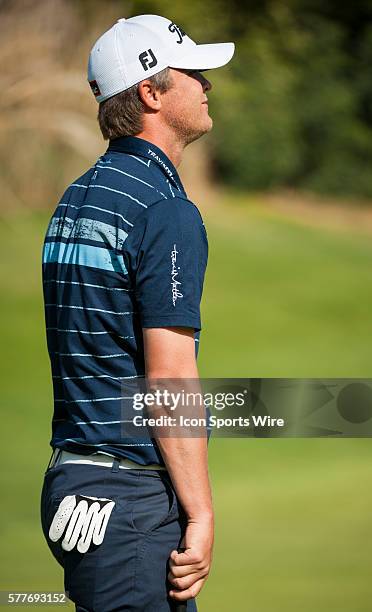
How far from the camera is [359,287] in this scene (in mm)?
12859

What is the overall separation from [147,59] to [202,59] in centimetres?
11

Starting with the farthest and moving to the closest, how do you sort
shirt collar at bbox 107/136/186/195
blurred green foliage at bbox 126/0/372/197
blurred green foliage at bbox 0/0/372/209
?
blurred green foliage at bbox 126/0/372/197 < blurred green foliage at bbox 0/0/372/209 < shirt collar at bbox 107/136/186/195

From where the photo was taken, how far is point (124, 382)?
5.91 ft

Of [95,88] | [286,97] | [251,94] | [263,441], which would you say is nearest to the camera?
[95,88]

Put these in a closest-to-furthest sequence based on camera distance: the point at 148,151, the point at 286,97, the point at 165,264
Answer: the point at 165,264, the point at 148,151, the point at 286,97

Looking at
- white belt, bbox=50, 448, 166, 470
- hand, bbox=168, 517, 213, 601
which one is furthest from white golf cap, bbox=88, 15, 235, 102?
hand, bbox=168, 517, 213, 601

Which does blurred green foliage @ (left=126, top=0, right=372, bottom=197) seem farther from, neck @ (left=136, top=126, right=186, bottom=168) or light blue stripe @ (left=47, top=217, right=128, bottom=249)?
light blue stripe @ (left=47, top=217, right=128, bottom=249)

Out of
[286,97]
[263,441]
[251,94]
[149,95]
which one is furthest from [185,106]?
[286,97]

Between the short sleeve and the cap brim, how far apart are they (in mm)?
351

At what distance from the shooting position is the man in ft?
5.77

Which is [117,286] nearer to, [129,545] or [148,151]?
[148,151]

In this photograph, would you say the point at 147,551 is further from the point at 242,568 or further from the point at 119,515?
the point at 242,568

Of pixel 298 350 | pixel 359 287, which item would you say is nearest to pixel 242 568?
pixel 298 350

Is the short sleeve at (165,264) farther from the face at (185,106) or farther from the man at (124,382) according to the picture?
the face at (185,106)
